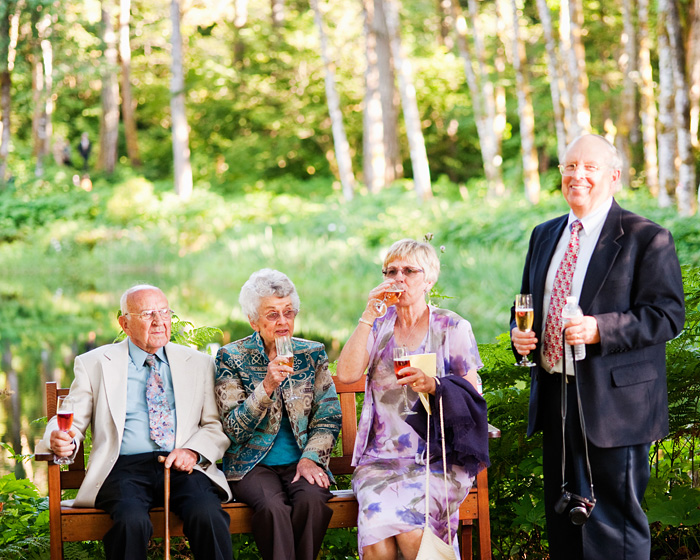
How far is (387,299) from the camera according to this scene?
3.54 m

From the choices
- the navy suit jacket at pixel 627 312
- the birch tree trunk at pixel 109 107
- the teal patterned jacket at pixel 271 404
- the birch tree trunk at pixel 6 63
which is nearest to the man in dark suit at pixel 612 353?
the navy suit jacket at pixel 627 312

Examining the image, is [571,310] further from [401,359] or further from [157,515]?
[157,515]

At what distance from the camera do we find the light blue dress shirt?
3807 millimetres

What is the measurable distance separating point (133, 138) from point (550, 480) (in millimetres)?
29375

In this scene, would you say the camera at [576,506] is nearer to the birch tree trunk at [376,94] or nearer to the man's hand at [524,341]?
the man's hand at [524,341]

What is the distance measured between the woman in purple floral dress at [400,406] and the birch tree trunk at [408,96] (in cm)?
1590

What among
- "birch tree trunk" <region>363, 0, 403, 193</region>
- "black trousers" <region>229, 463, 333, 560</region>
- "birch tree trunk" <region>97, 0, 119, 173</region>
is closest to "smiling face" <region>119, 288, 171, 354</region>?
"black trousers" <region>229, 463, 333, 560</region>

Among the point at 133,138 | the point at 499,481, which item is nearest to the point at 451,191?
the point at 133,138

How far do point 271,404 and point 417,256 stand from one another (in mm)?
895

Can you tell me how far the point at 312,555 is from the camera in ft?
11.9

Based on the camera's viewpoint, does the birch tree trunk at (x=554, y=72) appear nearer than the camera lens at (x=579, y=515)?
No

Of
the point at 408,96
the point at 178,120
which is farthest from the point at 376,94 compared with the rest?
the point at 178,120

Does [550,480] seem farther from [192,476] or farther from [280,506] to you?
[192,476]

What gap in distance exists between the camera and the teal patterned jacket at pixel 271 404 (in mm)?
3846
